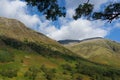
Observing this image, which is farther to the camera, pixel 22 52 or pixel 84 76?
pixel 22 52

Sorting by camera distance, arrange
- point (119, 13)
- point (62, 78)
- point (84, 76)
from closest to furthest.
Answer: point (119, 13) → point (62, 78) → point (84, 76)

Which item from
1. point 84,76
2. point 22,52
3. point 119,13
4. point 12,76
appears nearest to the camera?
point 119,13

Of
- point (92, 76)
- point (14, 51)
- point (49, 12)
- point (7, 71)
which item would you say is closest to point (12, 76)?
point (7, 71)

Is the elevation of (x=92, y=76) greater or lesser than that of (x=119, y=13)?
greater

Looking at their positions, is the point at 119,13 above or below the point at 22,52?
below

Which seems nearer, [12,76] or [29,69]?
[12,76]

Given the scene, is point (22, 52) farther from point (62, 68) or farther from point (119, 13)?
point (119, 13)

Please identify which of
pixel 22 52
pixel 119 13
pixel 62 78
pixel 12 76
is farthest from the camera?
pixel 22 52

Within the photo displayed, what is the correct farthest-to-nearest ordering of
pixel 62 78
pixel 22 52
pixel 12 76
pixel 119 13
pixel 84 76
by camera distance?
pixel 22 52, pixel 84 76, pixel 62 78, pixel 12 76, pixel 119 13

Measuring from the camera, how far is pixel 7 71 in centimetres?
16100

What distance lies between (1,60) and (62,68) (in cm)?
3531

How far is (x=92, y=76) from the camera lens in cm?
18850

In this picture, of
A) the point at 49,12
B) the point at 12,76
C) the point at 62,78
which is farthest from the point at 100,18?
the point at 62,78

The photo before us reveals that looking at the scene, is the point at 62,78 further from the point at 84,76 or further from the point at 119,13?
the point at 119,13
